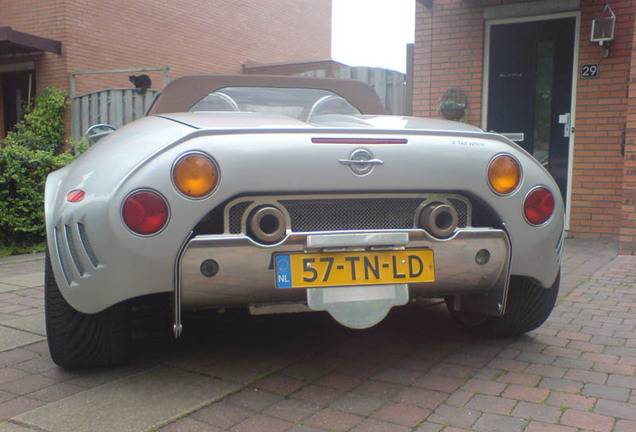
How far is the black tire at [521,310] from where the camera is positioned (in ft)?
9.69

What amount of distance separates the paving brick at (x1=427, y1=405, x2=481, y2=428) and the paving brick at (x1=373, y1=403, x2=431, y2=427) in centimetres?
4

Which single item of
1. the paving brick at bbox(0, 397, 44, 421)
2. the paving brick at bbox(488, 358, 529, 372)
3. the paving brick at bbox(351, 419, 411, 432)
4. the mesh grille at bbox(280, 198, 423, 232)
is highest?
the mesh grille at bbox(280, 198, 423, 232)

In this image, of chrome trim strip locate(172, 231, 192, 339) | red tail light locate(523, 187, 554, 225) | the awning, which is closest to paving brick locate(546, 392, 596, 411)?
red tail light locate(523, 187, 554, 225)

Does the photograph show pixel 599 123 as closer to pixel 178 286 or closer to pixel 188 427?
pixel 178 286

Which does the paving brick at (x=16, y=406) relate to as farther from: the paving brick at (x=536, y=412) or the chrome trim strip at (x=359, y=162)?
the paving brick at (x=536, y=412)

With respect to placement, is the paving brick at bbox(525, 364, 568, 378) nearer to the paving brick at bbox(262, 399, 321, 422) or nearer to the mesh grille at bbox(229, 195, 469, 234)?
the mesh grille at bbox(229, 195, 469, 234)

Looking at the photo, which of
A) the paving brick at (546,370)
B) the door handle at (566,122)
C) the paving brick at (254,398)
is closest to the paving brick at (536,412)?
the paving brick at (546,370)

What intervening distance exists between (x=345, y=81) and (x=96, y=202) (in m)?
1.96

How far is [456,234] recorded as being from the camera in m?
2.50

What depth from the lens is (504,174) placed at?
2.57 m

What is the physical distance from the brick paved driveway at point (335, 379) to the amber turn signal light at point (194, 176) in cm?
77

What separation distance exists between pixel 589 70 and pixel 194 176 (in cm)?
574

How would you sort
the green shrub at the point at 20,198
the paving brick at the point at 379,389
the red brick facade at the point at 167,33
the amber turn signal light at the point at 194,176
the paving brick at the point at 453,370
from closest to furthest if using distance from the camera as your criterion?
the amber turn signal light at the point at 194,176, the paving brick at the point at 379,389, the paving brick at the point at 453,370, the green shrub at the point at 20,198, the red brick facade at the point at 167,33

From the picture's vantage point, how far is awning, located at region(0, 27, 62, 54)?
11.6 meters
